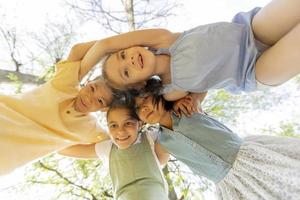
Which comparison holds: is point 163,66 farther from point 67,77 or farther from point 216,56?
point 67,77

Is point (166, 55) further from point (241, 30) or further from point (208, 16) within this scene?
point (208, 16)

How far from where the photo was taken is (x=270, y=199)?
94 cm

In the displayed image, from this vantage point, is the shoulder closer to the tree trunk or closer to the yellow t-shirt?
the yellow t-shirt

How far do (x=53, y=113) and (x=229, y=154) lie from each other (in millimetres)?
493

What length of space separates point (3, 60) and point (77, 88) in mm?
746

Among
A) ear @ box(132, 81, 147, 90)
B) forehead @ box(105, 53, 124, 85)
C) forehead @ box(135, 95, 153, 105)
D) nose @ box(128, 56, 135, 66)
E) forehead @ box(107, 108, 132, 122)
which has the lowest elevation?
forehead @ box(107, 108, 132, 122)

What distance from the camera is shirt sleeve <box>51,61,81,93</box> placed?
1072 millimetres

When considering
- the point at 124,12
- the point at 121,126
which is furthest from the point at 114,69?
the point at 124,12

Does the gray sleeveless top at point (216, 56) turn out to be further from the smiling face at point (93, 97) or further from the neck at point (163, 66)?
the smiling face at point (93, 97)

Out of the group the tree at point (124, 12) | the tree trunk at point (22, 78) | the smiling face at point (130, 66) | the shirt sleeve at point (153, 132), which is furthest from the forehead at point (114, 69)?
the tree at point (124, 12)

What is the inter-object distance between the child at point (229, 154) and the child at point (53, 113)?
16 centimetres

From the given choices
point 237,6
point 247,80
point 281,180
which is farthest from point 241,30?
point 237,6

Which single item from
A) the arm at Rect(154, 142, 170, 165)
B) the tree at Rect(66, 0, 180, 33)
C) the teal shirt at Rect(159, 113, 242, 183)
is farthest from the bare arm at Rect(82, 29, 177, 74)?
the tree at Rect(66, 0, 180, 33)

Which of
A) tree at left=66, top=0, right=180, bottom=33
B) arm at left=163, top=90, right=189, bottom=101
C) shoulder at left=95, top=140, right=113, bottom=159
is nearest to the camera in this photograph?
arm at left=163, top=90, right=189, bottom=101
